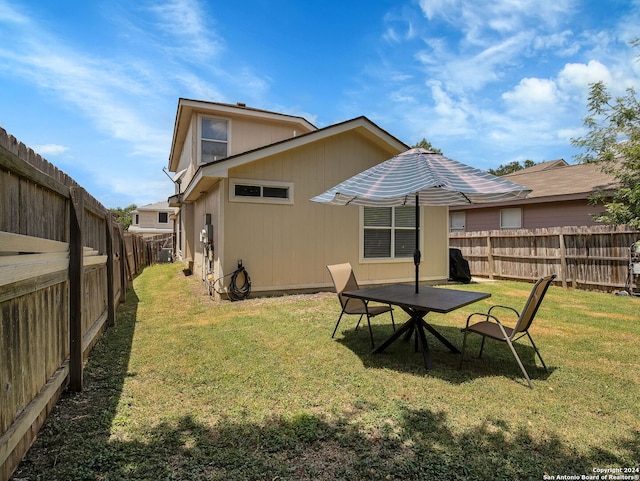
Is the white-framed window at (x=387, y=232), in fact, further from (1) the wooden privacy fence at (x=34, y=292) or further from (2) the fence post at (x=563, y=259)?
(1) the wooden privacy fence at (x=34, y=292)

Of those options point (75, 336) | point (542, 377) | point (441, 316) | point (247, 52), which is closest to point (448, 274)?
point (441, 316)

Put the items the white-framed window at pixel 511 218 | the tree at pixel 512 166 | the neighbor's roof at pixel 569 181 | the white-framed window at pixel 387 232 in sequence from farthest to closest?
the tree at pixel 512 166 < the white-framed window at pixel 511 218 < the neighbor's roof at pixel 569 181 < the white-framed window at pixel 387 232

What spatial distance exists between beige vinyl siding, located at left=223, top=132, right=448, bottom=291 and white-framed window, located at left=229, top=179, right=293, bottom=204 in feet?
0.33

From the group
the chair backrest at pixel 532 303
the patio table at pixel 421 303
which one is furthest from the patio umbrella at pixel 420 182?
the chair backrest at pixel 532 303

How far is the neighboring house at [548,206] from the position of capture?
39.0ft

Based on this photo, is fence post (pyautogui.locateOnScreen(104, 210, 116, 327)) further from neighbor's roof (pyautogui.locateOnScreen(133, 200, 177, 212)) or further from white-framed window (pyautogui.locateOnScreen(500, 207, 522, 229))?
neighbor's roof (pyautogui.locateOnScreen(133, 200, 177, 212))

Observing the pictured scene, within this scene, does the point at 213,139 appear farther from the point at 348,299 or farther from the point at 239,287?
the point at 348,299

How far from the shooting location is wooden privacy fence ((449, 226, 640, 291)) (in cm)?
834

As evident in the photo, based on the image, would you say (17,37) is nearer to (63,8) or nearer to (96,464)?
(63,8)

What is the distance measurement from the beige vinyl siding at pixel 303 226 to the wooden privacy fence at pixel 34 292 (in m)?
4.01

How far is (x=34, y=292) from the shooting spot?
89.4 inches

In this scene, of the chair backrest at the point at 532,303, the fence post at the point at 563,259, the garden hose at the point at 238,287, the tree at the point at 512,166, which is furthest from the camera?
the tree at the point at 512,166

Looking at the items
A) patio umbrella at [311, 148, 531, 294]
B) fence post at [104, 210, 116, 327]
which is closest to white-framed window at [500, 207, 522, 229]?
patio umbrella at [311, 148, 531, 294]

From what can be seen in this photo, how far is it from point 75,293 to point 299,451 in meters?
2.38
